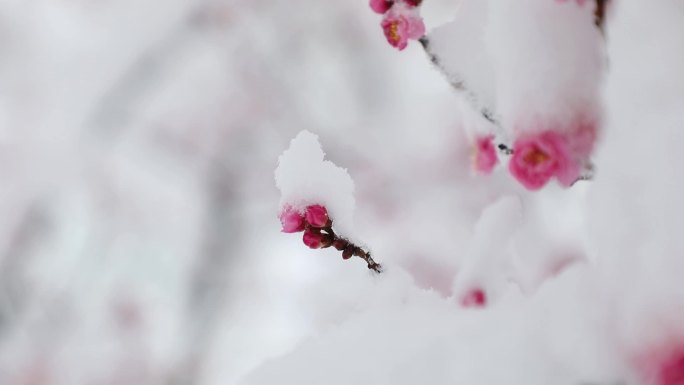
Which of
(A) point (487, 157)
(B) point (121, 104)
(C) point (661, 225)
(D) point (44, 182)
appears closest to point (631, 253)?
(C) point (661, 225)

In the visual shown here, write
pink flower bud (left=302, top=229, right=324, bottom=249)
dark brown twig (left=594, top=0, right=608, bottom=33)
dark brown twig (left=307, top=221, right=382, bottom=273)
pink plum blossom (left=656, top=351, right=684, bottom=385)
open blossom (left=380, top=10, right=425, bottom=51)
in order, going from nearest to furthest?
pink plum blossom (left=656, top=351, right=684, bottom=385), dark brown twig (left=594, top=0, right=608, bottom=33), open blossom (left=380, top=10, right=425, bottom=51), dark brown twig (left=307, top=221, right=382, bottom=273), pink flower bud (left=302, top=229, right=324, bottom=249)

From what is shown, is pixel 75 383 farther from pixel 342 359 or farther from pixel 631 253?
pixel 631 253

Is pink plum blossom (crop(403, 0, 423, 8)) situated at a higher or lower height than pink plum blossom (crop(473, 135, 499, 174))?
higher

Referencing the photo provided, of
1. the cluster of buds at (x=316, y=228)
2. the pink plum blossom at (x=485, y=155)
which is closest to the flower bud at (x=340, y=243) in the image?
the cluster of buds at (x=316, y=228)

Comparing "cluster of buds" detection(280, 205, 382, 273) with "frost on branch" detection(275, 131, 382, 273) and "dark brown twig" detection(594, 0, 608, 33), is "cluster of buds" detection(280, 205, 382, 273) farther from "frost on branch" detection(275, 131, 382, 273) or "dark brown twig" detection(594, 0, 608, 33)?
"dark brown twig" detection(594, 0, 608, 33)

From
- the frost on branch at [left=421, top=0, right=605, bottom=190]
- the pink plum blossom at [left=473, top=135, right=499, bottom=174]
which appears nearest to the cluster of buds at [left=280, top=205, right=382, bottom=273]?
the pink plum blossom at [left=473, top=135, right=499, bottom=174]

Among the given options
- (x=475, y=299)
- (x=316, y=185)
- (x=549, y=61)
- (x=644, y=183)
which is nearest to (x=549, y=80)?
(x=549, y=61)

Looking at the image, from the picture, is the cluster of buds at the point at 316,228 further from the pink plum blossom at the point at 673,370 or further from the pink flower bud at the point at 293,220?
the pink plum blossom at the point at 673,370
